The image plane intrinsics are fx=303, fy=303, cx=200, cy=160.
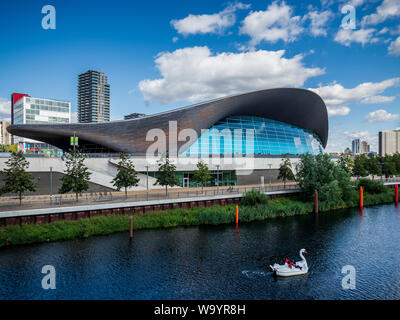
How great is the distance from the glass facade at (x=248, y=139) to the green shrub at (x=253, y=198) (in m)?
12.9

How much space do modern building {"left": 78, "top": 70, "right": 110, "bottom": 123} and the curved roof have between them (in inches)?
5021

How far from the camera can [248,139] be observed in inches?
1807

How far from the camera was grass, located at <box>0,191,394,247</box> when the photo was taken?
1848 centimetres

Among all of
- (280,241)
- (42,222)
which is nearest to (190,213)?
(280,241)

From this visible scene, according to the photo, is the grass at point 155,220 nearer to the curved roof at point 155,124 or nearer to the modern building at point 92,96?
the curved roof at point 155,124

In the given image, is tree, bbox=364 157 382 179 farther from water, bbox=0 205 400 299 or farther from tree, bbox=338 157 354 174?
water, bbox=0 205 400 299

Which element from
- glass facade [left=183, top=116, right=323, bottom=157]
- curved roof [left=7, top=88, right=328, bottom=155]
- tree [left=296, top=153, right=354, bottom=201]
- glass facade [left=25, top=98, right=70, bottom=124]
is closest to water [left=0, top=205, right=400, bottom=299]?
tree [left=296, top=153, right=354, bottom=201]

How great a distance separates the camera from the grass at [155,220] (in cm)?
1848

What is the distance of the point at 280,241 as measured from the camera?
65.9ft

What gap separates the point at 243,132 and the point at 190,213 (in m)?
24.3

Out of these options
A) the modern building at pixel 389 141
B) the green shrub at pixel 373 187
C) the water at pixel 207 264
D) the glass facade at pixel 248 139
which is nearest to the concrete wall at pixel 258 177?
the glass facade at pixel 248 139

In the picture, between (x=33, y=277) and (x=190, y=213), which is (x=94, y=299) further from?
(x=190, y=213)

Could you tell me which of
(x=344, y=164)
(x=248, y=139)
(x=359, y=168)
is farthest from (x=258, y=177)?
(x=359, y=168)
